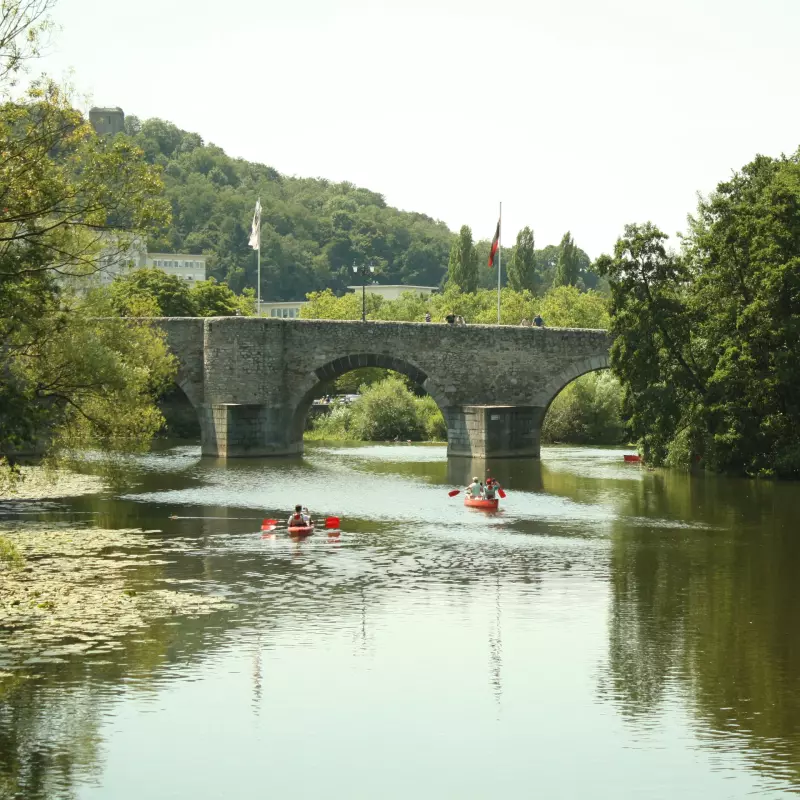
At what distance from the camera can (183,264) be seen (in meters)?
151

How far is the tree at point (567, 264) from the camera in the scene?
108 metres

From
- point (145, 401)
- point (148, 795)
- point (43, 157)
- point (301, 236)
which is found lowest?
point (148, 795)

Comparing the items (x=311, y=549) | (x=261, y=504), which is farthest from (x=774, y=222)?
(x=311, y=549)

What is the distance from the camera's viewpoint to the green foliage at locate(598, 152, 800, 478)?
44.2 m

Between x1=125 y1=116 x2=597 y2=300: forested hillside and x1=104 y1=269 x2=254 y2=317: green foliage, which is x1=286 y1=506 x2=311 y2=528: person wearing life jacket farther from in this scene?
x1=125 y1=116 x2=597 y2=300: forested hillside

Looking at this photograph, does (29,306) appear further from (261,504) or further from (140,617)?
(261,504)

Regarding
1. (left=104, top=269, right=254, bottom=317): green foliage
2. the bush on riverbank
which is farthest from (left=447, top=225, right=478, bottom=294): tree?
the bush on riverbank

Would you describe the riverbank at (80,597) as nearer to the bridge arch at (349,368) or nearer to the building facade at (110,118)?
the bridge arch at (349,368)

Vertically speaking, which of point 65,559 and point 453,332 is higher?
point 453,332

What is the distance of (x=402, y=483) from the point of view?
44.7 meters

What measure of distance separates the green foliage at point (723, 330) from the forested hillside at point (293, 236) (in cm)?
10506

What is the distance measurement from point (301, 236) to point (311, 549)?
487 ft

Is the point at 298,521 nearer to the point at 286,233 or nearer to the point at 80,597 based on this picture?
the point at 80,597

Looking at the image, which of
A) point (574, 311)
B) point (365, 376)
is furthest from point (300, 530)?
point (574, 311)
